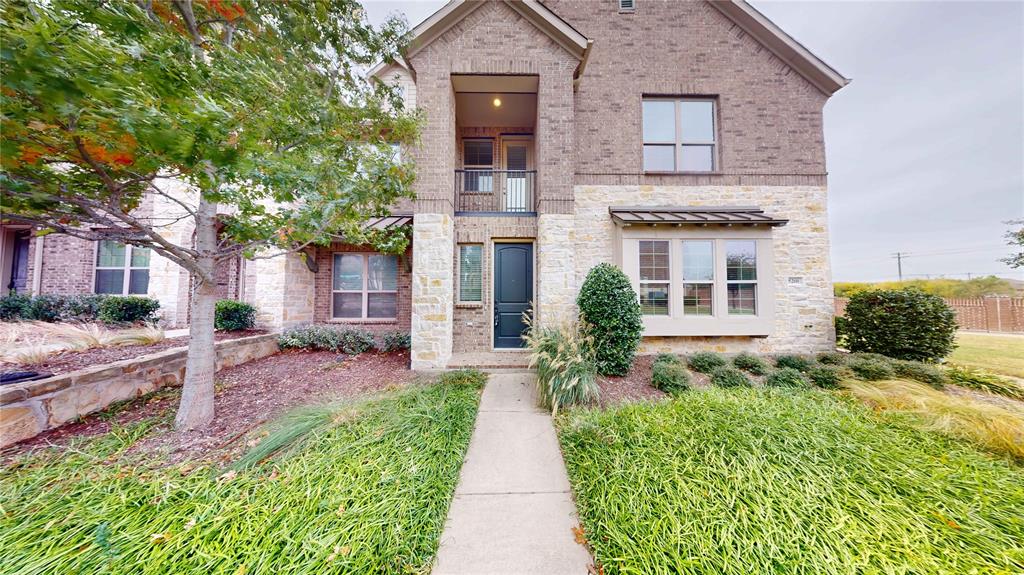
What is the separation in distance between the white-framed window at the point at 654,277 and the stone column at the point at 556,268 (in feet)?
5.62

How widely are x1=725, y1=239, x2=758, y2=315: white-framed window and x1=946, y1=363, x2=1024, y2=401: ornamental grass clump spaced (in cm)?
287

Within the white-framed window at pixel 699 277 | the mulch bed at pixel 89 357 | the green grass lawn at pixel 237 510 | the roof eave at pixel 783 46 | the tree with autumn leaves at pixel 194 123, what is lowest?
the green grass lawn at pixel 237 510

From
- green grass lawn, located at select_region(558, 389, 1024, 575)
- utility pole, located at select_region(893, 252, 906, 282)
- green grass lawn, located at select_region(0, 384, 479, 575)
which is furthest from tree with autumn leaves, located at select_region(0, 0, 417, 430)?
utility pole, located at select_region(893, 252, 906, 282)

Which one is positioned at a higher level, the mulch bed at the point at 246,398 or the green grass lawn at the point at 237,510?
the mulch bed at the point at 246,398

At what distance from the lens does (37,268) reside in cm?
824

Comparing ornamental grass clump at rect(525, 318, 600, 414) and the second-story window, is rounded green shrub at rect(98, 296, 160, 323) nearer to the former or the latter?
ornamental grass clump at rect(525, 318, 600, 414)

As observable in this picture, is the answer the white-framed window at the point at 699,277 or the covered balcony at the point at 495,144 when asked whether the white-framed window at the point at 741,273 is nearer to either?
the white-framed window at the point at 699,277

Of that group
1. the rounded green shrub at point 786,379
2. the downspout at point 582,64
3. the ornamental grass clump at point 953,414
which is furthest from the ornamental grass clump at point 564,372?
the downspout at point 582,64

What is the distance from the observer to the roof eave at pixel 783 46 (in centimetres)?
717

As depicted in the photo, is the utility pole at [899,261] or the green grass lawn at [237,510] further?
the utility pole at [899,261]

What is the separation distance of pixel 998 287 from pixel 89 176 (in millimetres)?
33133

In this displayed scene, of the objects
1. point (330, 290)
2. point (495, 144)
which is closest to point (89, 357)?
point (330, 290)

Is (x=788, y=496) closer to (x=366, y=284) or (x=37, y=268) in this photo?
(x=366, y=284)

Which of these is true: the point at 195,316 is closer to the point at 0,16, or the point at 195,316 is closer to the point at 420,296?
the point at 0,16
